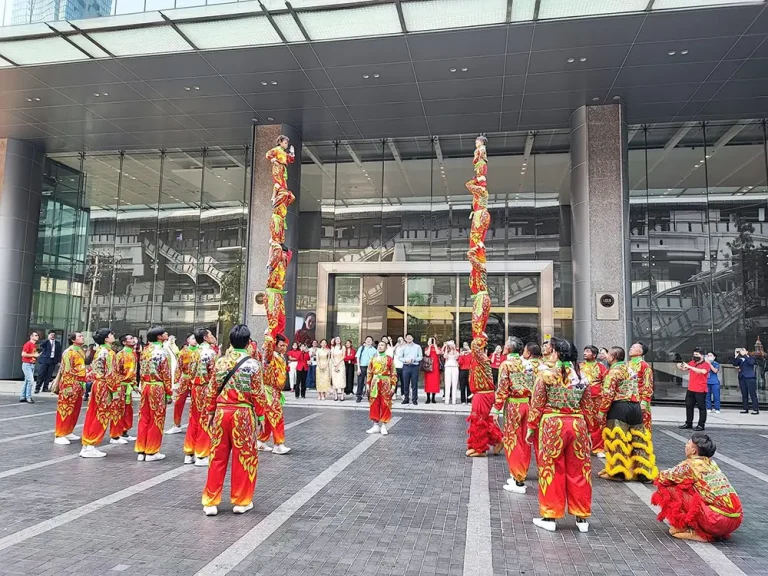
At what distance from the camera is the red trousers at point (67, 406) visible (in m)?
8.23

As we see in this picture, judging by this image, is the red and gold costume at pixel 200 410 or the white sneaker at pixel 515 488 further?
the red and gold costume at pixel 200 410

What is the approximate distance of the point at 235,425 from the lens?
Answer: 4.92 m

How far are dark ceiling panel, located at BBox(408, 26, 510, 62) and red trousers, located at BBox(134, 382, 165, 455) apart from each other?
8.66 meters

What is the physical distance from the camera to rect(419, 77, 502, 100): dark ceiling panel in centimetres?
1315

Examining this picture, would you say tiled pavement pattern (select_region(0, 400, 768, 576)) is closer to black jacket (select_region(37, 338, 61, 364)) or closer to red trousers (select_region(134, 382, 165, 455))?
red trousers (select_region(134, 382, 165, 455))

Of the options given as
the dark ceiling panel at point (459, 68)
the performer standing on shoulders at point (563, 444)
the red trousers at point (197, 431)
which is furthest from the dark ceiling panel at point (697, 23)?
the red trousers at point (197, 431)

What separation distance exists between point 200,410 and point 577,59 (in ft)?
35.3

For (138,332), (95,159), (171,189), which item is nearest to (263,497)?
(138,332)

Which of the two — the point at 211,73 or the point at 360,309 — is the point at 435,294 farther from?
the point at 211,73

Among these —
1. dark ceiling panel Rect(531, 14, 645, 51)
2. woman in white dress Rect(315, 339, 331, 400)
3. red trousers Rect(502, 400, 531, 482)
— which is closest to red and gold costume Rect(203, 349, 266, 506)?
red trousers Rect(502, 400, 531, 482)

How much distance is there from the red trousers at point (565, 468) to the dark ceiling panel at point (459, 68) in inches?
381

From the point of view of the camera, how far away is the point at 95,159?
20.5 m

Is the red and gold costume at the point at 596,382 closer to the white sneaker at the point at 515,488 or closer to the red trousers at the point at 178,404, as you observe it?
the white sneaker at the point at 515,488

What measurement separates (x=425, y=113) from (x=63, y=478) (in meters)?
12.5
